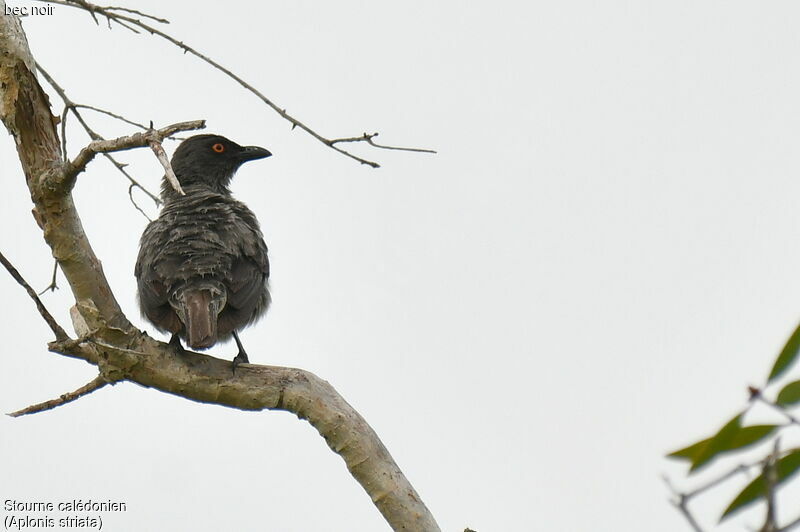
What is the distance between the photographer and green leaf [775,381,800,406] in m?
1.79

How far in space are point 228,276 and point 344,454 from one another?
1.80 metres

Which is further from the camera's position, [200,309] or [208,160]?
[208,160]

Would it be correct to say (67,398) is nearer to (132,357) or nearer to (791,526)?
(132,357)

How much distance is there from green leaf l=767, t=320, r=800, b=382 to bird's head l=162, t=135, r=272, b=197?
7026 millimetres

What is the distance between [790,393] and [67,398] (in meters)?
3.97

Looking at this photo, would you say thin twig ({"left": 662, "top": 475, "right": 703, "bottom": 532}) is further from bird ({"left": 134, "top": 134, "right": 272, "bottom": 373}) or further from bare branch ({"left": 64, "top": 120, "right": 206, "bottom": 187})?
bird ({"left": 134, "top": 134, "right": 272, "bottom": 373})

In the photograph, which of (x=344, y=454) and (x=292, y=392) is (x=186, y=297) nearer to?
(x=292, y=392)

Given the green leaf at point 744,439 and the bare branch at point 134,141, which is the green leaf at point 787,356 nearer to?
the green leaf at point 744,439

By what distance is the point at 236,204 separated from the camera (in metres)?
7.47

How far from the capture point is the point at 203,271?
6324 millimetres

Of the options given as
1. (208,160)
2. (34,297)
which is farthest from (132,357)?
(208,160)

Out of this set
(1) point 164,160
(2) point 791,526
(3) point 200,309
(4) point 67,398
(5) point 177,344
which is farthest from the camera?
(3) point 200,309

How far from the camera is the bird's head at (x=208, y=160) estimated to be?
852cm

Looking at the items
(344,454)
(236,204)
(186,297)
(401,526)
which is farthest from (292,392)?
(236,204)
